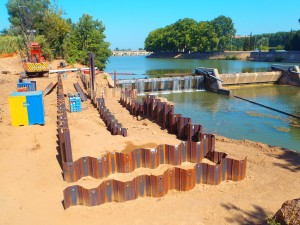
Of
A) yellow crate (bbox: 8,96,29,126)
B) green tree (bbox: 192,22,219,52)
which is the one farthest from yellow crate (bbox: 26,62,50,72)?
green tree (bbox: 192,22,219,52)

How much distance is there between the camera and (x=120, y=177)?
315 inches

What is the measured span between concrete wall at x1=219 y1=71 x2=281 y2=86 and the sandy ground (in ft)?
70.9

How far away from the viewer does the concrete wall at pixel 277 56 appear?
69.6m

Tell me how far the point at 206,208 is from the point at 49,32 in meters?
41.6

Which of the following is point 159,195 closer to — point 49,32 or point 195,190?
point 195,190

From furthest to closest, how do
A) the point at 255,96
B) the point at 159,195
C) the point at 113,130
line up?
the point at 255,96 < the point at 113,130 < the point at 159,195

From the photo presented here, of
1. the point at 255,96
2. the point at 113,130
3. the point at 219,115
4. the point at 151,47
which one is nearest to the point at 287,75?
the point at 255,96

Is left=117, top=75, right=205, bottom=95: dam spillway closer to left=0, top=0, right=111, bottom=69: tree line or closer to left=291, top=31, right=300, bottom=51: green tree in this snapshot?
left=0, top=0, right=111, bottom=69: tree line

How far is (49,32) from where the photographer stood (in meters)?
42.4

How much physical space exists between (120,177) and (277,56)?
75.2 m

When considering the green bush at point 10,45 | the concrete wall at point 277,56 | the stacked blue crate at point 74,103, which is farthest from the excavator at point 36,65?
the concrete wall at point 277,56

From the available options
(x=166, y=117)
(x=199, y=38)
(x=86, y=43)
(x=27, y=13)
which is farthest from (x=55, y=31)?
(x=199, y=38)

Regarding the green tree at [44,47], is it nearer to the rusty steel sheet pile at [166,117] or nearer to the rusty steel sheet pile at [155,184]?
the rusty steel sheet pile at [166,117]

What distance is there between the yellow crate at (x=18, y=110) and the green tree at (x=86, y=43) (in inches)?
1189
